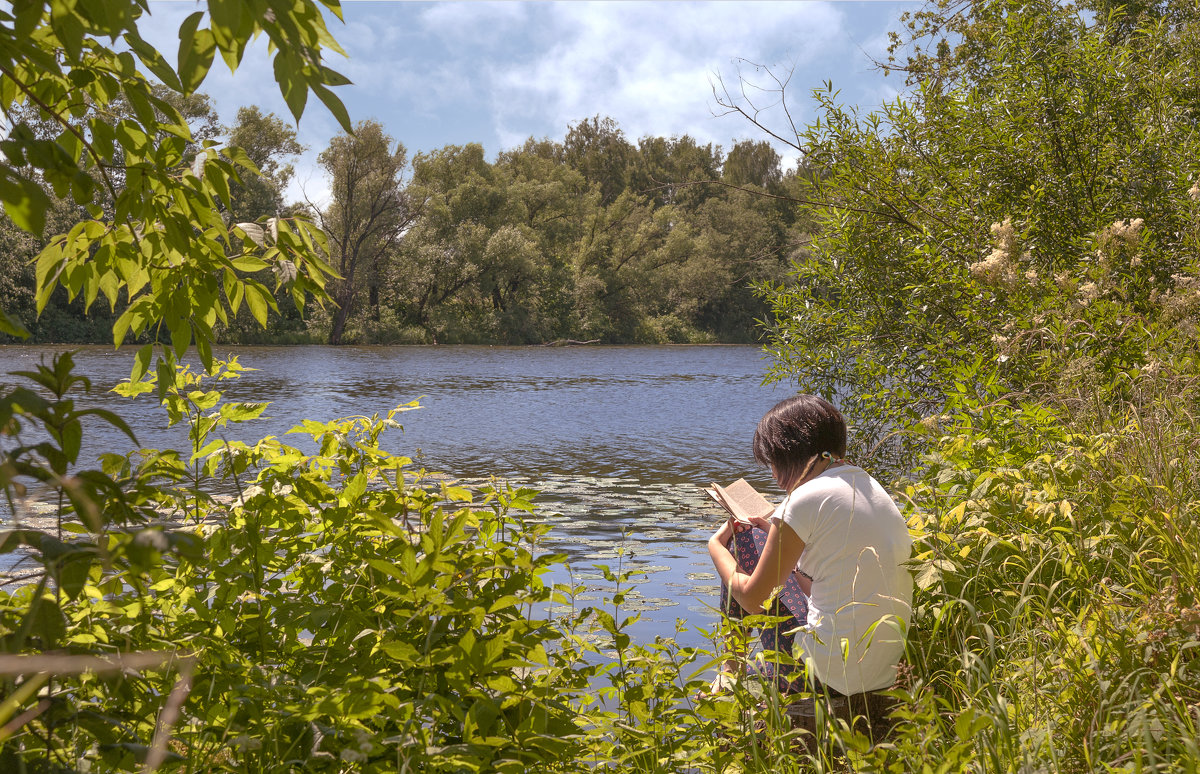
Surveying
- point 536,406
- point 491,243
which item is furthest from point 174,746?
point 491,243

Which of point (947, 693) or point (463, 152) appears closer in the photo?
point (947, 693)

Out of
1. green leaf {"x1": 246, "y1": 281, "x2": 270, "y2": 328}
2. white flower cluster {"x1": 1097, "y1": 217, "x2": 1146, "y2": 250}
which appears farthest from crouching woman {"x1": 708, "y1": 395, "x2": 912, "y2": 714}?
white flower cluster {"x1": 1097, "y1": 217, "x2": 1146, "y2": 250}

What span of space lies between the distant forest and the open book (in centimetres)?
3065

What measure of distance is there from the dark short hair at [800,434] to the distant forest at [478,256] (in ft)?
101

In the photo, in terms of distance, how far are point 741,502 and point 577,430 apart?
482 inches

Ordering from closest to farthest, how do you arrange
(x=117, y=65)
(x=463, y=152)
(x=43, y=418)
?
(x=43, y=418)
(x=117, y=65)
(x=463, y=152)

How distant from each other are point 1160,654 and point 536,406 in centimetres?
1671

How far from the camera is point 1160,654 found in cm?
209

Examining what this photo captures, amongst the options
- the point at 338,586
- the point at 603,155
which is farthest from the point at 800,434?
the point at 603,155

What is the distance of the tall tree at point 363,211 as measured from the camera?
1571 inches

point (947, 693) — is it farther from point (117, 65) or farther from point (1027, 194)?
point (1027, 194)

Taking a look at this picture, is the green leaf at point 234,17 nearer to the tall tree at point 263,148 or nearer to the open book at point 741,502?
the open book at point 741,502

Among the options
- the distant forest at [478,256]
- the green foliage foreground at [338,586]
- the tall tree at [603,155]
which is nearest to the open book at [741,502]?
the green foliage foreground at [338,586]

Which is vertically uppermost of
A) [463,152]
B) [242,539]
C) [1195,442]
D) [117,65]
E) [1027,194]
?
[463,152]
